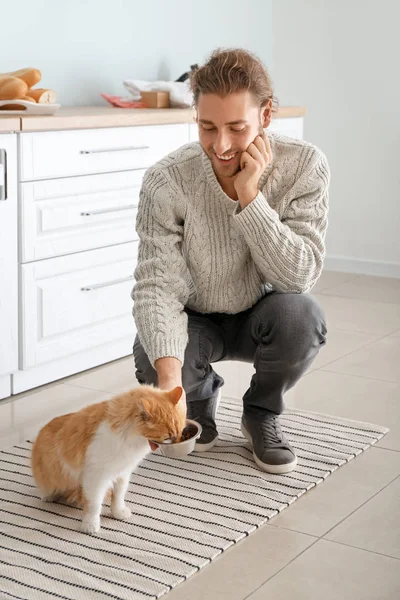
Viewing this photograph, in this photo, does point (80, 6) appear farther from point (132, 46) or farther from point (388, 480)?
point (388, 480)

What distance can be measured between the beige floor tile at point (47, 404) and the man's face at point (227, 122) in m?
0.93

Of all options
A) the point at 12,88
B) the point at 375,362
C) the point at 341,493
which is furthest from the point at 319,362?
the point at 12,88

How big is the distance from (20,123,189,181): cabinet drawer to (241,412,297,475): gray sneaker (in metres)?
0.97

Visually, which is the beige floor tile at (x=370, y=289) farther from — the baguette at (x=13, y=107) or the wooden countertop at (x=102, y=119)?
the baguette at (x=13, y=107)

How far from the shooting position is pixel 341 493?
2.09m

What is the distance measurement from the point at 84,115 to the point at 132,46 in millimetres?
1153

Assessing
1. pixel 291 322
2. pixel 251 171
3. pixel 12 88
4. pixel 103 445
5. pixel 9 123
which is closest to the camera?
pixel 103 445

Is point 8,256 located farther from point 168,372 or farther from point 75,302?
point 168,372

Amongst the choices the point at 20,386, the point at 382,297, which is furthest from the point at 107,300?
the point at 382,297

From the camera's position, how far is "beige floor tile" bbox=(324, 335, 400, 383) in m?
2.99

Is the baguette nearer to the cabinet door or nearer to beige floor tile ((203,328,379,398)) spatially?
the cabinet door

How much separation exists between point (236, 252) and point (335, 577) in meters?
0.82

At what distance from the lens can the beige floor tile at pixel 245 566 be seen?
1.65 metres

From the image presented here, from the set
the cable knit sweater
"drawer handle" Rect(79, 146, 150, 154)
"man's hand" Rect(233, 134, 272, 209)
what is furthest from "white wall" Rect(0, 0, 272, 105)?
"man's hand" Rect(233, 134, 272, 209)
